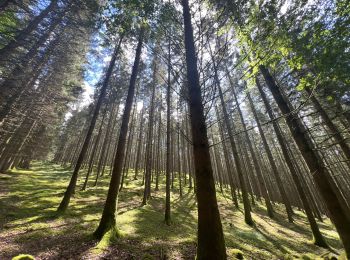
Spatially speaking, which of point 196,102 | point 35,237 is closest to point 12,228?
point 35,237

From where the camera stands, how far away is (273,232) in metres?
12.2

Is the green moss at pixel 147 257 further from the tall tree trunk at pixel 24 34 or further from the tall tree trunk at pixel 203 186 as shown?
the tall tree trunk at pixel 24 34

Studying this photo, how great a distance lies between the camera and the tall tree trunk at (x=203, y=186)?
11.8ft

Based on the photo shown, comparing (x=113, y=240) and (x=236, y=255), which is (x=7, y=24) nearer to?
(x=113, y=240)

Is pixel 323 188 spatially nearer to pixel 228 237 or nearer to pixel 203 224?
pixel 203 224

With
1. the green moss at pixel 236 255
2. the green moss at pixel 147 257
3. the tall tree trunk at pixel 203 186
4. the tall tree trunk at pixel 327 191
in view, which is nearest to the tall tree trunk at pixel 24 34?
the tall tree trunk at pixel 203 186

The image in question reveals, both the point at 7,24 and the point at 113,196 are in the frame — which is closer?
the point at 113,196

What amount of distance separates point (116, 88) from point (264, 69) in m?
17.6

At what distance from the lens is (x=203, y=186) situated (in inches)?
156

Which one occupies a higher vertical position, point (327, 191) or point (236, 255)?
point (327, 191)

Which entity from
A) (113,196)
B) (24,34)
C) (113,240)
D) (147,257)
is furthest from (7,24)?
(147,257)

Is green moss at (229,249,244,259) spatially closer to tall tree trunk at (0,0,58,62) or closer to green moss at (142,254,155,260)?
green moss at (142,254,155,260)

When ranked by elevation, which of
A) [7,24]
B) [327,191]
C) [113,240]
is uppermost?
[7,24]

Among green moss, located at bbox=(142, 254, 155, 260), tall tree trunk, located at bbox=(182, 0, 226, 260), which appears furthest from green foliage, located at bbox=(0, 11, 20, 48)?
green moss, located at bbox=(142, 254, 155, 260)
